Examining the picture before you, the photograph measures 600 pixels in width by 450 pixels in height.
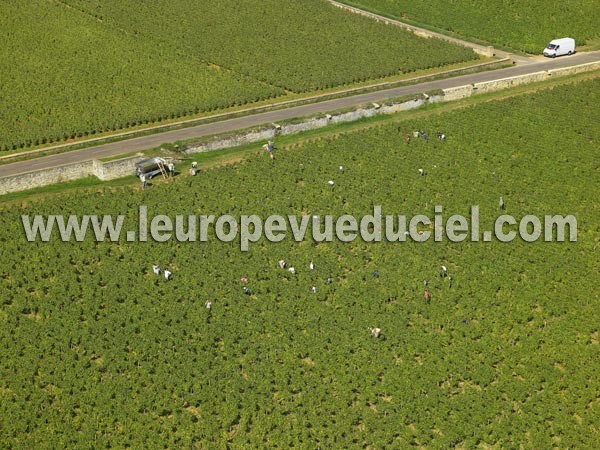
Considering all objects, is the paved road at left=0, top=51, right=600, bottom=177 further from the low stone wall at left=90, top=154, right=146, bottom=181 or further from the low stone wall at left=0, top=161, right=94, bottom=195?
the low stone wall at left=90, top=154, right=146, bottom=181

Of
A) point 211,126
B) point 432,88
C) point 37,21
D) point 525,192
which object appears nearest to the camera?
point 525,192

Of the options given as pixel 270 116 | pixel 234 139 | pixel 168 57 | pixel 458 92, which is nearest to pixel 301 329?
pixel 234 139

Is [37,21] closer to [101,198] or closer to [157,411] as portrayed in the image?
[101,198]

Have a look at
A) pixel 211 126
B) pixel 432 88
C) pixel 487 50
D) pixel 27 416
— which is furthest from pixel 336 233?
pixel 487 50

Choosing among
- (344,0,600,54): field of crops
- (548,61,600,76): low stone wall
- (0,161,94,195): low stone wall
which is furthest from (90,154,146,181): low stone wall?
(344,0,600,54): field of crops

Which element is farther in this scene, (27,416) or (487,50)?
(487,50)

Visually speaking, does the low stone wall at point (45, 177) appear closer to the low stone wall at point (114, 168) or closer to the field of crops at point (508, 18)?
the low stone wall at point (114, 168)
